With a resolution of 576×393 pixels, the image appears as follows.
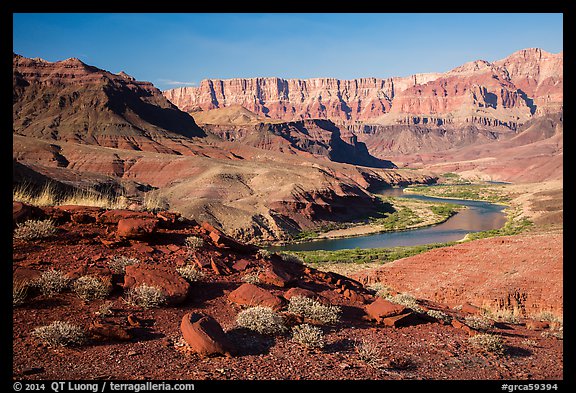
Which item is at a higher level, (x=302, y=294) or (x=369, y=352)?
(x=302, y=294)

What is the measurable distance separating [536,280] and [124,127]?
3561 inches

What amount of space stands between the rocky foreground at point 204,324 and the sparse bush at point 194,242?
4 centimetres

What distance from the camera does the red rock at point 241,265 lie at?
10.5 m

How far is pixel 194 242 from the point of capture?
35.2 feet

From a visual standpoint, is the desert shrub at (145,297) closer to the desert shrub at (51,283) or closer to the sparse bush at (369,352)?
the desert shrub at (51,283)

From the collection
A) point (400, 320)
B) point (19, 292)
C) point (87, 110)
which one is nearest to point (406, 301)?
point (400, 320)

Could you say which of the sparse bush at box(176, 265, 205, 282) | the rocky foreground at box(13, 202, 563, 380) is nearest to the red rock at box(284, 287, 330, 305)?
the rocky foreground at box(13, 202, 563, 380)

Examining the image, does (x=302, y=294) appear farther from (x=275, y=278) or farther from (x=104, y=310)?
(x=104, y=310)

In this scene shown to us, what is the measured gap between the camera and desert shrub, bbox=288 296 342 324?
8.34 metres

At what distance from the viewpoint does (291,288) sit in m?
9.80

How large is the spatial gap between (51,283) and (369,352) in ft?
18.4

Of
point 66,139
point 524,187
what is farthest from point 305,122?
point 66,139

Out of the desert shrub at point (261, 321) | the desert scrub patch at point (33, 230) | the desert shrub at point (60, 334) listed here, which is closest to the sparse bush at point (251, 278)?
the desert shrub at point (261, 321)

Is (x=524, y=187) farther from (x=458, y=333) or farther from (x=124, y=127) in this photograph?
(x=458, y=333)
